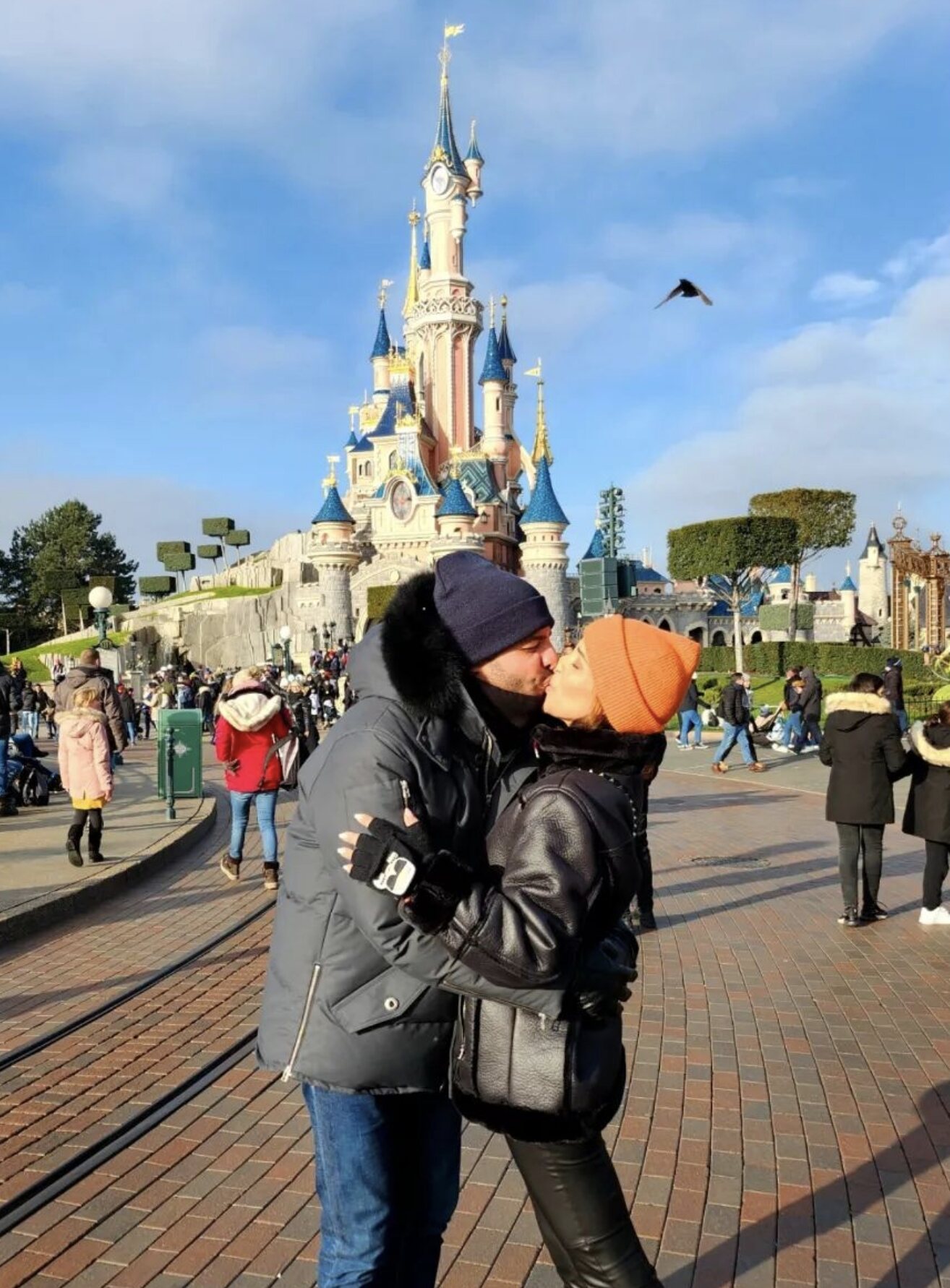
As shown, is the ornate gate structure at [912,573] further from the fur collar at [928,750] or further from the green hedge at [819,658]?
the fur collar at [928,750]

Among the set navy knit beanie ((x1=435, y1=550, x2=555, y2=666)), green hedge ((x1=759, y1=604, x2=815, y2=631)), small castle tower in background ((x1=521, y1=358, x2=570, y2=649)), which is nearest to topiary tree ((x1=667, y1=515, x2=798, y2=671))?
small castle tower in background ((x1=521, y1=358, x2=570, y2=649))

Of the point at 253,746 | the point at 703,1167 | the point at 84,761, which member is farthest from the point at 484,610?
the point at 84,761

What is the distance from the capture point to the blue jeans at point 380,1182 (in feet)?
6.91

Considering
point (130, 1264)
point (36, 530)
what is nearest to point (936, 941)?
point (130, 1264)

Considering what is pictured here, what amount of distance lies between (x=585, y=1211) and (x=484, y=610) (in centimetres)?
123

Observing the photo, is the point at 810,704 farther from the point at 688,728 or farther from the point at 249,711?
the point at 249,711

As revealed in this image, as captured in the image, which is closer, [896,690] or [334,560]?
[896,690]

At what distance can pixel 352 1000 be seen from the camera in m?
2.04

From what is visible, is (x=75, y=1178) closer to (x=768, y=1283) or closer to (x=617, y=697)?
(x=768, y=1283)

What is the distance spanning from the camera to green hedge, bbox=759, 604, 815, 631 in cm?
6347

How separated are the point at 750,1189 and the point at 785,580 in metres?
81.8

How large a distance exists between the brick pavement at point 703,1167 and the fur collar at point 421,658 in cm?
189

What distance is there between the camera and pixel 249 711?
25.0 ft

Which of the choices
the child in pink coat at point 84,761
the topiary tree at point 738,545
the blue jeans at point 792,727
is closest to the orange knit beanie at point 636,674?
the child in pink coat at point 84,761
